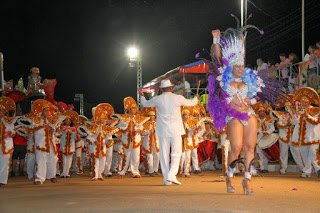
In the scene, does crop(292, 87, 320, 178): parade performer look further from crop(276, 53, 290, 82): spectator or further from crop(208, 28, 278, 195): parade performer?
crop(208, 28, 278, 195): parade performer

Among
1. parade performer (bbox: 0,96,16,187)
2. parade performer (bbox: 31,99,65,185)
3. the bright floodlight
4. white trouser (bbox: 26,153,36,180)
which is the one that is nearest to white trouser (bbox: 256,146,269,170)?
parade performer (bbox: 31,99,65,185)

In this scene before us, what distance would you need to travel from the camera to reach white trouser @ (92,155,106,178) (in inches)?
520

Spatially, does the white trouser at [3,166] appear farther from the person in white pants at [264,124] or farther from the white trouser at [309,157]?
the white trouser at [309,157]

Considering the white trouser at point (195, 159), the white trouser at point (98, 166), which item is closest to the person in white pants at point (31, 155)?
the white trouser at point (98, 166)

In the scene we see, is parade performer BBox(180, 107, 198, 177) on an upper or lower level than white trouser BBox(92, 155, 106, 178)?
upper

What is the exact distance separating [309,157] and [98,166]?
17.6 feet

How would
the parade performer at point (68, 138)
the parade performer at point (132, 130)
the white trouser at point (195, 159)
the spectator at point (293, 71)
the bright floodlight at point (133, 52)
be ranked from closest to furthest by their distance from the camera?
the parade performer at point (132, 130) < the white trouser at point (195, 159) < the parade performer at point (68, 138) < the spectator at point (293, 71) < the bright floodlight at point (133, 52)

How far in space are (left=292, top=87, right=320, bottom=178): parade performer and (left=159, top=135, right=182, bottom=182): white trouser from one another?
3.57 m

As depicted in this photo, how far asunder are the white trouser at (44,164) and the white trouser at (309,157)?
20.5 ft

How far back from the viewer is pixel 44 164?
12547 mm

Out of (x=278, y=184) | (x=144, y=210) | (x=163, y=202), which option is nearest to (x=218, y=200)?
(x=163, y=202)

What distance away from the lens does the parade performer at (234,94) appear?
8547mm

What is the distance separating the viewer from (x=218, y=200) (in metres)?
7.56

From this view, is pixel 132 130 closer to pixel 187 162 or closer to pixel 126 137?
pixel 126 137
